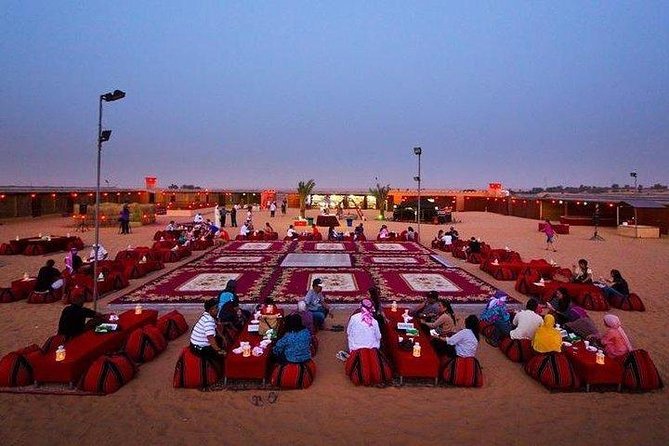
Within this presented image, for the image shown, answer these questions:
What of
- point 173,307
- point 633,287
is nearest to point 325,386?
point 173,307

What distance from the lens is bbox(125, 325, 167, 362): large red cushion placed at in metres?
8.41

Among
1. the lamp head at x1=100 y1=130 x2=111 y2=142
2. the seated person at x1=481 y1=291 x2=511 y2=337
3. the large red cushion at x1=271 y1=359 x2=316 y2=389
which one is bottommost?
the large red cushion at x1=271 y1=359 x2=316 y2=389

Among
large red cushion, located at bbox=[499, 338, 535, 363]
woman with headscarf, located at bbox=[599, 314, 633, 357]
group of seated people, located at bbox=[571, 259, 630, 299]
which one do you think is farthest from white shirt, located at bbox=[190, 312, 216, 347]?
group of seated people, located at bbox=[571, 259, 630, 299]

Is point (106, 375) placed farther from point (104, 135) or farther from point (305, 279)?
point (305, 279)

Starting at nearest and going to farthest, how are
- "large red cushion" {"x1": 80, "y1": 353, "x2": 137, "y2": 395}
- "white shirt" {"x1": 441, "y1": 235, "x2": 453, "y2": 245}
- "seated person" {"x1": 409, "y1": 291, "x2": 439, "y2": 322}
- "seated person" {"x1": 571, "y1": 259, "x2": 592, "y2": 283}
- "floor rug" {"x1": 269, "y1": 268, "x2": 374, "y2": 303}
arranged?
"large red cushion" {"x1": 80, "y1": 353, "x2": 137, "y2": 395} < "seated person" {"x1": 409, "y1": 291, "x2": 439, "y2": 322} < "seated person" {"x1": 571, "y1": 259, "x2": 592, "y2": 283} < "floor rug" {"x1": 269, "y1": 268, "x2": 374, "y2": 303} < "white shirt" {"x1": 441, "y1": 235, "x2": 453, "y2": 245}

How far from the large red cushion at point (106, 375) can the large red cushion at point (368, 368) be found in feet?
12.1

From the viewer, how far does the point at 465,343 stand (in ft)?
25.3

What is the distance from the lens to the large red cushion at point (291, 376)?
7.39 meters

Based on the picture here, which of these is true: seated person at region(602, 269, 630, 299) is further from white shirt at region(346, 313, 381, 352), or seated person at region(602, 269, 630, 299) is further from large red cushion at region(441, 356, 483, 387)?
white shirt at region(346, 313, 381, 352)

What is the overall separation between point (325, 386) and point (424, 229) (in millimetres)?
28796

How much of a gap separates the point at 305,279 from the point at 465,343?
8855 mm

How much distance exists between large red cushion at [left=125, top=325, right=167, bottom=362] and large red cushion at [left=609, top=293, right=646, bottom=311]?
1159cm

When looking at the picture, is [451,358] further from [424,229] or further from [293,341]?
[424,229]

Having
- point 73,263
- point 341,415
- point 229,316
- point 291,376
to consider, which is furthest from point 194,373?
point 73,263
